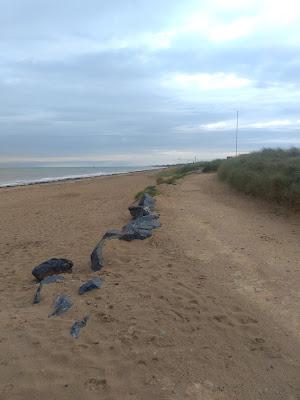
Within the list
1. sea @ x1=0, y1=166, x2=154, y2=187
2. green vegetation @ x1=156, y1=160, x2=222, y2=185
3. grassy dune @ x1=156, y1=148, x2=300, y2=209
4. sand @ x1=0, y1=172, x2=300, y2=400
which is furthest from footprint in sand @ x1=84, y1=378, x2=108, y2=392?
sea @ x1=0, y1=166, x2=154, y2=187

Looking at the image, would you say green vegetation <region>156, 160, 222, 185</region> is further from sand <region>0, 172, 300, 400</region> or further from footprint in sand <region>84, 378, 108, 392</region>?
footprint in sand <region>84, 378, 108, 392</region>

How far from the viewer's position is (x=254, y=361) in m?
4.34

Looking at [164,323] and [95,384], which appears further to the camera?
[164,323]

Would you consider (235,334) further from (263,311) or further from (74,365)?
(74,365)

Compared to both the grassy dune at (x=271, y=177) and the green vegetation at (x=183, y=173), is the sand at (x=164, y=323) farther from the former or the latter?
the green vegetation at (x=183, y=173)

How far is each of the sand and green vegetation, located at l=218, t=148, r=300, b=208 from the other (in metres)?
3.41

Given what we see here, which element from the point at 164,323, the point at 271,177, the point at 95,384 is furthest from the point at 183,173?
the point at 95,384

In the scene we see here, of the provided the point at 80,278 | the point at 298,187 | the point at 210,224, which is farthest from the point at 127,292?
the point at 298,187

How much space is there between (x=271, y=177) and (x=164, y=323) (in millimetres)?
9392

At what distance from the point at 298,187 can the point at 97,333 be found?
8.84 meters

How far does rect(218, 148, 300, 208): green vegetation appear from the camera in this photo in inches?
496

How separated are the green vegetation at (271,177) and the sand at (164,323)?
11.2ft

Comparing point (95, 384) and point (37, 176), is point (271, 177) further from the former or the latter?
point (37, 176)

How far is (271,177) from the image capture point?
1350 centimetres
